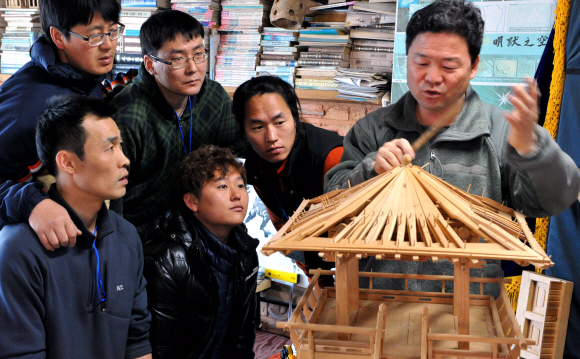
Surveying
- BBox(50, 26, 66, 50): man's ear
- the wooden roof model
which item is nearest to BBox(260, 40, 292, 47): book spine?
BBox(50, 26, 66, 50): man's ear

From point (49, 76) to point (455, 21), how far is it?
1324 mm

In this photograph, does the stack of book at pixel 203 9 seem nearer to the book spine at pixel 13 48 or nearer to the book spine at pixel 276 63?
the book spine at pixel 276 63

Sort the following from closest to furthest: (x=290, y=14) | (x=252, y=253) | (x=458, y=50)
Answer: (x=458, y=50)
(x=252, y=253)
(x=290, y=14)

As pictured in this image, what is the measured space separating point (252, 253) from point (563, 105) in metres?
1.51

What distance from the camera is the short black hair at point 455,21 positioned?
1220mm

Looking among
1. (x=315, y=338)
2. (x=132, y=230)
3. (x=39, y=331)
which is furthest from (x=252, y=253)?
(x=315, y=338)

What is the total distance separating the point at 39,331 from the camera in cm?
140

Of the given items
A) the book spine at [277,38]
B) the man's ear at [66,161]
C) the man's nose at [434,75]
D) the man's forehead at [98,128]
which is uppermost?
the book spine at [277,38]

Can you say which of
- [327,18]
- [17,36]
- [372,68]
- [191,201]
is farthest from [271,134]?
[17,36]

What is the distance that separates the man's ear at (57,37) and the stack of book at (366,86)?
1467mm

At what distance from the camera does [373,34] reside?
2684 mm

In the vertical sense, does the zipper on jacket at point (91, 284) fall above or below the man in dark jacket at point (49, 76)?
below

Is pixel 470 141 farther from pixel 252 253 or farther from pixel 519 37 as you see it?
pixel 519 37

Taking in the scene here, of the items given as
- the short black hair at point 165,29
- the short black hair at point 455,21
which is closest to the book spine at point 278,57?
the short black hair at point 165,29
